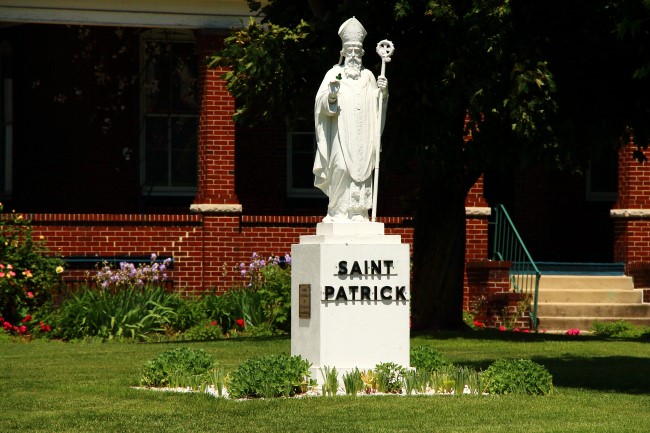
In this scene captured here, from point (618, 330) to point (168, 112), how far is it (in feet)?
25.7

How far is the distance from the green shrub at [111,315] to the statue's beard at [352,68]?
266 inches

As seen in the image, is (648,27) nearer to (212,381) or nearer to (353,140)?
(353,140)

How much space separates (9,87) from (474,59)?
994cm

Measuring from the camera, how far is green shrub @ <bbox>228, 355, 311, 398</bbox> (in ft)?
36.2

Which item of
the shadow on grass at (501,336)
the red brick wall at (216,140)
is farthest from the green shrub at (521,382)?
the red brick wall at (216,140)

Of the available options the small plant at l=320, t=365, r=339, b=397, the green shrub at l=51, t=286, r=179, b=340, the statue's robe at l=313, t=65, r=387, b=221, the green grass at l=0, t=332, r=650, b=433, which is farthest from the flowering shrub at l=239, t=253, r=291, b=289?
the small plant at l=320, t=365, r=339, b=397

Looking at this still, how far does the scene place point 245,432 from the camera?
9.22 m

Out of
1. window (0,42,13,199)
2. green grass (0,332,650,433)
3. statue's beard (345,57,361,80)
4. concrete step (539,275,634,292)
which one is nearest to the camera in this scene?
green grass (0,332,650,433)

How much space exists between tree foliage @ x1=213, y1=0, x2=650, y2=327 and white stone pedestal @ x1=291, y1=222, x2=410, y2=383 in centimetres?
255

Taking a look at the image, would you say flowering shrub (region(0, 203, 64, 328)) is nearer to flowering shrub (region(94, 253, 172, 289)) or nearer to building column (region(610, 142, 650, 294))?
flowering shrub (region(94, 253, 172, 289))

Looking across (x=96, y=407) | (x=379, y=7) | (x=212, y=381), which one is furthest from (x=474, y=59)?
(x=96, y=407)

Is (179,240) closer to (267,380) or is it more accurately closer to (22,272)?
(22,272)

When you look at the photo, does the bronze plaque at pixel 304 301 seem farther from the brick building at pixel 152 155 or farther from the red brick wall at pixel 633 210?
the red brick wall at pixel 633 210

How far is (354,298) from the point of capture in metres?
11.7
